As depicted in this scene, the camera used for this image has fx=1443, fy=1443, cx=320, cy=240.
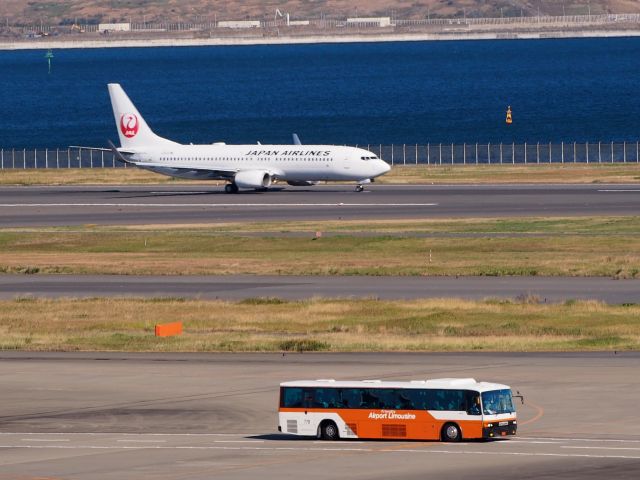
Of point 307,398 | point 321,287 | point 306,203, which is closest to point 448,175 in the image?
point 306,203

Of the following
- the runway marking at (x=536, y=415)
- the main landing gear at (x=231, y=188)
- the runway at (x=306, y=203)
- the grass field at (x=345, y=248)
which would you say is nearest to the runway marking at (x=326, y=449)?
the runway marking at (x=536, y=415)

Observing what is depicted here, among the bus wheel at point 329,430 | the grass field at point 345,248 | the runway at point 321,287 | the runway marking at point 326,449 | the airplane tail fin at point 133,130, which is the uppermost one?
the airplane tail fin at point 133,130

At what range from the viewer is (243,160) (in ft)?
448

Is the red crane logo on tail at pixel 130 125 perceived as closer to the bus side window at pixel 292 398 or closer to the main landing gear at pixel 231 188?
the main landing gear at pixel 231 188

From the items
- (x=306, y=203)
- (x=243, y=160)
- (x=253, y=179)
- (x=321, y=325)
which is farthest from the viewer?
(x=243, y=160)

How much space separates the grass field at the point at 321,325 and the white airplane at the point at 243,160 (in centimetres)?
5911

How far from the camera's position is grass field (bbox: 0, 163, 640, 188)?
14388cm

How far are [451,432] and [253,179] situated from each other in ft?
309

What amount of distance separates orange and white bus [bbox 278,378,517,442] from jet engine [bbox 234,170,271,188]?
91.9 meters

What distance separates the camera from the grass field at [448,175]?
143875 mm

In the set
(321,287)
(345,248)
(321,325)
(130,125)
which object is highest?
(130,125)

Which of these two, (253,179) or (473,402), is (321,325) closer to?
(473,402)

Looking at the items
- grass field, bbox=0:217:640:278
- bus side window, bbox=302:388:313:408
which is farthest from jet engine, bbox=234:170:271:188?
bus side window, bbox=302:388:313:408

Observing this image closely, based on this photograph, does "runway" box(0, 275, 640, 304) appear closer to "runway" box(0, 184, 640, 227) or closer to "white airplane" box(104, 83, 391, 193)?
"runway" box(0, 184, 640, 227)
